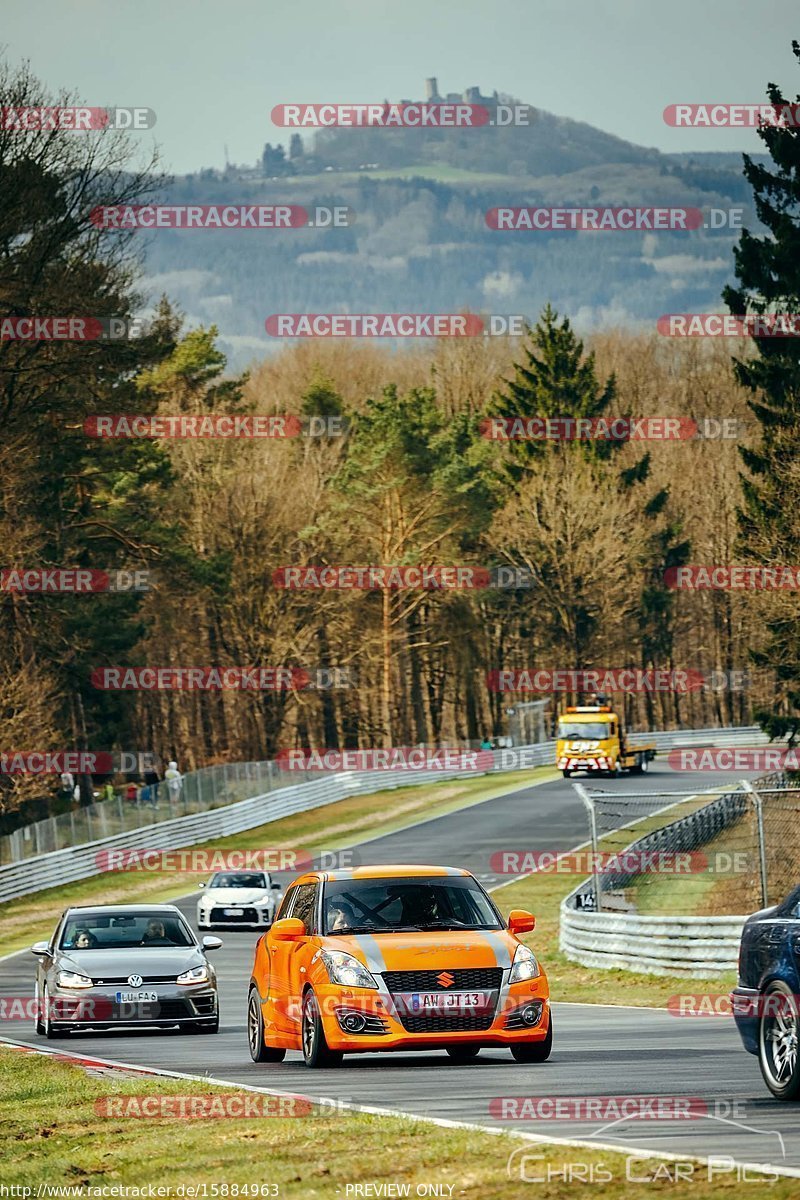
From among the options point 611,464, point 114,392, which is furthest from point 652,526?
point 114,392

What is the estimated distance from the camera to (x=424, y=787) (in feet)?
230

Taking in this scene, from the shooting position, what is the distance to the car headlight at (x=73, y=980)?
65.5 ft

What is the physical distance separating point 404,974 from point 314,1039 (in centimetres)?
93

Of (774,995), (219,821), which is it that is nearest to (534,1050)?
(774,995)

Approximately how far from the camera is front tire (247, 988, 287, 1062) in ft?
52.9

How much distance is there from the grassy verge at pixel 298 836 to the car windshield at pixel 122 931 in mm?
19007

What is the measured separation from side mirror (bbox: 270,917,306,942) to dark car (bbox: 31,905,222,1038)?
4020 millimetres

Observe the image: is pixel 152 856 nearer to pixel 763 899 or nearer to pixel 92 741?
pixel 92 741

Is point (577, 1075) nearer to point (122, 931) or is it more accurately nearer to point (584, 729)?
point (122, 931)

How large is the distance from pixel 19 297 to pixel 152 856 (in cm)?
1552
